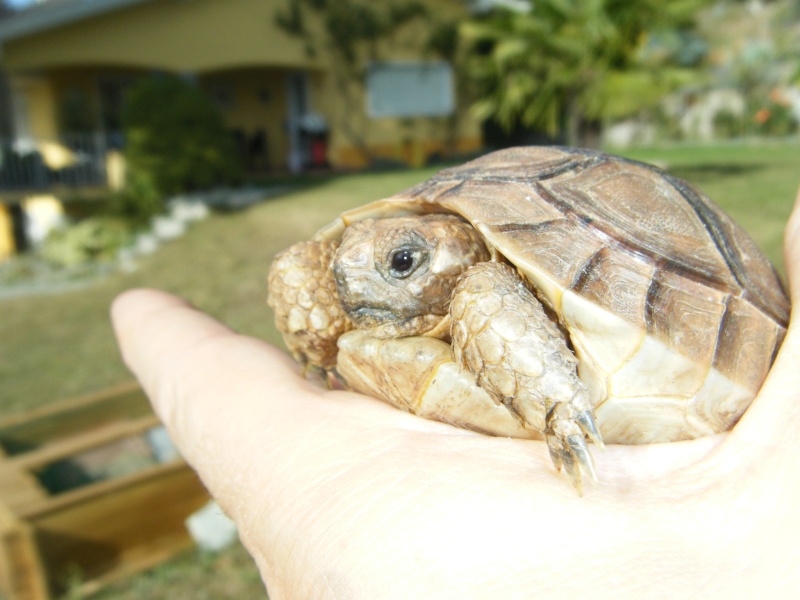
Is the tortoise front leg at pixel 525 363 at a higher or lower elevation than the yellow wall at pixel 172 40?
lower

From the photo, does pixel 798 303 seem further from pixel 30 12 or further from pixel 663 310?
pixel 30 12

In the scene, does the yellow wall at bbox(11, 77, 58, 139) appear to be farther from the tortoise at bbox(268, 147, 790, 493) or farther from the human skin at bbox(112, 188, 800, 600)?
the human skin at bbox(112, 188, 800, 600)

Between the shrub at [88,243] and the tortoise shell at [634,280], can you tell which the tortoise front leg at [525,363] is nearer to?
the tortoise shell at [634,280]

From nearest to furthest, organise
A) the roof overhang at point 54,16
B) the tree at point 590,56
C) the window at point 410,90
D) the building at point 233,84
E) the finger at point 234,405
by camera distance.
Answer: the finger at point 234,405 < the tree at point 590,56 < the roof overhang at point 54,16 < the building at point 233,84 < the window at point 410,90

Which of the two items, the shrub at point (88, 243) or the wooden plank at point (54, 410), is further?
the shrub at point (88, 243)

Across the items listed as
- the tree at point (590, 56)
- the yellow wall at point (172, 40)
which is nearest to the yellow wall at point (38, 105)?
the yellow wall at point (172, 40)

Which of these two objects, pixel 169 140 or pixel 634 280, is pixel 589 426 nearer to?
pixel 634 280
